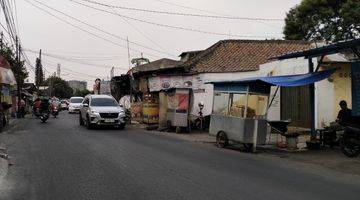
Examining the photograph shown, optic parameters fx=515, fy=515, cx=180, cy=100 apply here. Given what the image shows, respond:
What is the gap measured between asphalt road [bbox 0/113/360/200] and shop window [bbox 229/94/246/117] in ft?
4.69

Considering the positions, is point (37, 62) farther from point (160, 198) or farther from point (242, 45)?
point (160, 198)

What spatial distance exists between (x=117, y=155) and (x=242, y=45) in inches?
947

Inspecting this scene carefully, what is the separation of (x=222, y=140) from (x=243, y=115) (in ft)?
4.96

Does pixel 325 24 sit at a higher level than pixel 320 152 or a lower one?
higher

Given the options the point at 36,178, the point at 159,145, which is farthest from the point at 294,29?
the point at 36,178

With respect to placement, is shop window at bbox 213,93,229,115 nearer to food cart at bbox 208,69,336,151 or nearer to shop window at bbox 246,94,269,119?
food cart at bbox 208,69,336,151

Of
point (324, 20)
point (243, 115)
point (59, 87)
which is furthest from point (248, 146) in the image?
point (59, 87)

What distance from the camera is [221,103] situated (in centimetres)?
1827

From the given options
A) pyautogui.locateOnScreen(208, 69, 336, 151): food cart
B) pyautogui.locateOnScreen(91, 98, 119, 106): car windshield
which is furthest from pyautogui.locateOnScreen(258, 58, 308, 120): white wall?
pyautogui.locateOnScreen(91, 98, 119, 106): car windshield

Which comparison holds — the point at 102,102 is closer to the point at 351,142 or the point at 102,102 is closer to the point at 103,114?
the point at 103,114

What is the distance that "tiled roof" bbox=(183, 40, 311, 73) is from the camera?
108 feet

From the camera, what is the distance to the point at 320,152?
51.2ft

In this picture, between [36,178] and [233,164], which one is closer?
[36,178]

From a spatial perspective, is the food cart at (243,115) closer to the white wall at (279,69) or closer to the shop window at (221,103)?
the shop window at (221,103)
